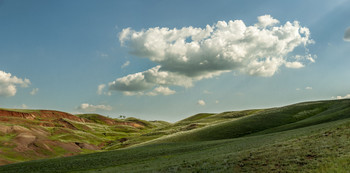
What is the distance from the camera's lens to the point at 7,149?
7806cm

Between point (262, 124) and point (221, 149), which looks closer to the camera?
point (221, 149)

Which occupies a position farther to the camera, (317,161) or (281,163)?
(281,163)

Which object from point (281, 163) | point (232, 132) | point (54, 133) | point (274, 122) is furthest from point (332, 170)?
point (54, 133)

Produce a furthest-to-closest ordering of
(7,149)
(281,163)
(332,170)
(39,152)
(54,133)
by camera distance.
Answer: (54,133) < (39,152) < (7,149) < (281,163) < (332,170)

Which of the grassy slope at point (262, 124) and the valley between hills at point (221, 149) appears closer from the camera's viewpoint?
the valley between hills at point (221, 149)

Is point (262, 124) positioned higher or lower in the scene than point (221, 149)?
higher

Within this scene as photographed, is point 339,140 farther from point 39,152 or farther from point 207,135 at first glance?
point 39,152

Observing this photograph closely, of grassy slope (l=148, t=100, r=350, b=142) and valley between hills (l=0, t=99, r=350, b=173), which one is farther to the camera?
grassy slope (l=148, t=100, r=350, b=142)

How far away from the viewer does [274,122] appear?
8719 centimetres

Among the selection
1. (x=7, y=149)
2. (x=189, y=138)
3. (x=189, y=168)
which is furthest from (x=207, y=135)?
(x=7, y=149)

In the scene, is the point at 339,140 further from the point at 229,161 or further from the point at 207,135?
the point at 207,135

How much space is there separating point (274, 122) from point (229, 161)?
68.2 m

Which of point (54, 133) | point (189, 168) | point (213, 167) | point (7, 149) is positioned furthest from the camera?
point (54, 133)

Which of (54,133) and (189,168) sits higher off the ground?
(54,133)
